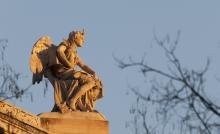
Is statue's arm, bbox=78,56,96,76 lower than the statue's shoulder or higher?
lower

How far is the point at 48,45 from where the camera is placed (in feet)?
127

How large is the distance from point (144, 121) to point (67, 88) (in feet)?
57.3

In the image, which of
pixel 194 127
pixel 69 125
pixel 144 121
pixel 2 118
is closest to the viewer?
pixel 194 127

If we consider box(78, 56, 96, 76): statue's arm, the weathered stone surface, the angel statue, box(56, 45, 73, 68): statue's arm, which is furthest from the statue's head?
the weathered stone surface

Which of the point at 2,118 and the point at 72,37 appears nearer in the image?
the point at 2,118

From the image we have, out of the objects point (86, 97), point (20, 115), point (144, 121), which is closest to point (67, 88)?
point (86, 97)

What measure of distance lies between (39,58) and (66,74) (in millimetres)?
1068

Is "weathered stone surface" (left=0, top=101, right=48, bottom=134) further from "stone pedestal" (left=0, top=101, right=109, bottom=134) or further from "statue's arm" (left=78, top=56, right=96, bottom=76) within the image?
"statue's arm" (left=78, top=56, right=96, bottom=76)

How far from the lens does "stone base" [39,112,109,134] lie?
122 ft

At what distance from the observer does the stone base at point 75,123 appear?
37156mm

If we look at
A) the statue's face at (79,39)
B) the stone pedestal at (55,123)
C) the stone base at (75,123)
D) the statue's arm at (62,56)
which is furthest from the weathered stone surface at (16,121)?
the statue's face at (79,39)

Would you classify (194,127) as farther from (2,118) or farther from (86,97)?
(86,97)

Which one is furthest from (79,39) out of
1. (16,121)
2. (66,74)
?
(16,121)

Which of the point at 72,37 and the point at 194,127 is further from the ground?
the point at 72,37
